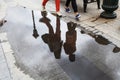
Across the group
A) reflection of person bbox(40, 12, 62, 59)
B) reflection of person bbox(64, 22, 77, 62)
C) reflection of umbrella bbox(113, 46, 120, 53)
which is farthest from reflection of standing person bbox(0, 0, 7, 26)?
reflection of umbrella bbox(113, 46, 120, 53)

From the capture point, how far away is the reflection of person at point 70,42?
17.7 ft

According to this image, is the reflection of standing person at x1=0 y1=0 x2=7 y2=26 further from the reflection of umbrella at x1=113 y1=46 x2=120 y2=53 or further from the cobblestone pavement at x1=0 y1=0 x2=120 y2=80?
the reflection of umbrella at x1=113 y1=46 x2=120 y2=53

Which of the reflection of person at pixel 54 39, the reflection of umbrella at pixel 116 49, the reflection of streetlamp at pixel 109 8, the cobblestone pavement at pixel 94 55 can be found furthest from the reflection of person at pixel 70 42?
the reflection of streetlamp at pixel 109 8

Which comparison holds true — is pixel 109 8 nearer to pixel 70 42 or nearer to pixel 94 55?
pixel 70 42

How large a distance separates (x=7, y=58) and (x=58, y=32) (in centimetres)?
211

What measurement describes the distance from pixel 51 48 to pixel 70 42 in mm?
654

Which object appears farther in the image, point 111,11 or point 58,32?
point 111,11

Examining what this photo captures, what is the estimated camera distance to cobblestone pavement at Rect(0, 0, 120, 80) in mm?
4461

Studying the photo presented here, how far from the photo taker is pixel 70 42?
19.6 feet

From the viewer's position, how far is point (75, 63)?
4.95 meters


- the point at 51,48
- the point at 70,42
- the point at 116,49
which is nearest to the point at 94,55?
the point at 116,49

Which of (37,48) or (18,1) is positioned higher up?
(18,1)

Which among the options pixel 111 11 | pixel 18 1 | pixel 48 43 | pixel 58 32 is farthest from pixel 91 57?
pixel 18 1

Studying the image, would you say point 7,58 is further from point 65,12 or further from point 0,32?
point 65,12
